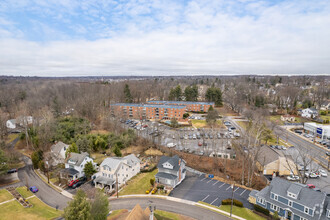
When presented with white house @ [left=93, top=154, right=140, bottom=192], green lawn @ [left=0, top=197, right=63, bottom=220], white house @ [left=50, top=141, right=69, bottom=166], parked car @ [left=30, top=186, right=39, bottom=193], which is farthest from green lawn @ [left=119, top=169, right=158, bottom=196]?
white house @ [left=50, top=141, right=69, bottom=166]

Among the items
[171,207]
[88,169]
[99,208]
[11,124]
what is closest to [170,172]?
[171,207]

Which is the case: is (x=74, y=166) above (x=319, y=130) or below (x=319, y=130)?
below

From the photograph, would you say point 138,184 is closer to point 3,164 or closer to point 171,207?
point 171,207

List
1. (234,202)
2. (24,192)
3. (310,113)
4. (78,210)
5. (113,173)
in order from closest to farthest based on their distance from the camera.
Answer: (78,210) < (234,202) < (24,192) < (113,173) < (310,113)

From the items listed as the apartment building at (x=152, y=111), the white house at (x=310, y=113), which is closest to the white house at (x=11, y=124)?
the apartment building at (x=152, y=111)

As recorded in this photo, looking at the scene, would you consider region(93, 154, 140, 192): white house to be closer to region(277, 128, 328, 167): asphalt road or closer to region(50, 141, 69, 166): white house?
region(50, 141, 69, 166): white house

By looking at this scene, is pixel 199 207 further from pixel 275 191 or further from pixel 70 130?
pixel 70 130

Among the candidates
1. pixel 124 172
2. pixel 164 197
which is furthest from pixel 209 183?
pixel 124 172
